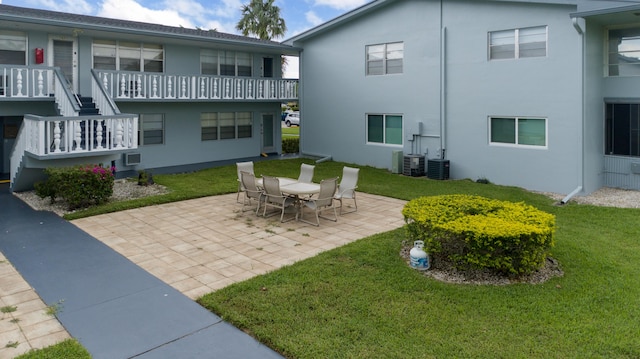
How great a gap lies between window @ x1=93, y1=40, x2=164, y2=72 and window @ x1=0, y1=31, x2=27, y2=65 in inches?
79.7

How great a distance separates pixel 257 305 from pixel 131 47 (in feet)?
45.6

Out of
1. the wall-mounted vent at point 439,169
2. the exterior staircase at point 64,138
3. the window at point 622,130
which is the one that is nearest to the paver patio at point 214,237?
the exterior staircase at point 64,138

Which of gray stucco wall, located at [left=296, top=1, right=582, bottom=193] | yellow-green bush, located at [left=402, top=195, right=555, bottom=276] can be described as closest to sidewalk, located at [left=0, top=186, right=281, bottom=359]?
yellow-green bush, located at [left=402, top=195, right=555, bottom=276]

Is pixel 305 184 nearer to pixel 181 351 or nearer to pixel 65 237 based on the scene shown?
pixel 65 237

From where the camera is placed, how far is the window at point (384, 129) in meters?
17.7

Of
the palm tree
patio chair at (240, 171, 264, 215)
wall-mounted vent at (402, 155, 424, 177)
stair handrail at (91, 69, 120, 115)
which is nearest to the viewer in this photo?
patio chair at (240, 171, 264, 215)

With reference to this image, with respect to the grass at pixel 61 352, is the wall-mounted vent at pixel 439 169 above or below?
above

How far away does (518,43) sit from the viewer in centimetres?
1433

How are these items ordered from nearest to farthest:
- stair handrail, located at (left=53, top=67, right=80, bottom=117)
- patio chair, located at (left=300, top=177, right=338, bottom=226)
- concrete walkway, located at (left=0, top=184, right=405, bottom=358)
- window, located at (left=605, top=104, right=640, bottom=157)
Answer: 1. concrete walkway, located at (left=0, top=184, right=405, bottom=358)
2. patio chair, located at (left=300, top=177, right=338, bottom=226)
3. stair handrail, located at (left=53, top=67, right=80, bottom=117)
4. window, located at (left=605, top=104, right=640, bottom=157)

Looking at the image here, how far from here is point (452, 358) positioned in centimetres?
450

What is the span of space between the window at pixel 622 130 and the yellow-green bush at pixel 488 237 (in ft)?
27.3

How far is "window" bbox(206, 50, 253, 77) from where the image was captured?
18812mm

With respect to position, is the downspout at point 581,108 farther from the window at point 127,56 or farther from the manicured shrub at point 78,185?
the window at point 127,56

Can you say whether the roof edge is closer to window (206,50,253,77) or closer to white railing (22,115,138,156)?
white railing (22,115,138,156)
